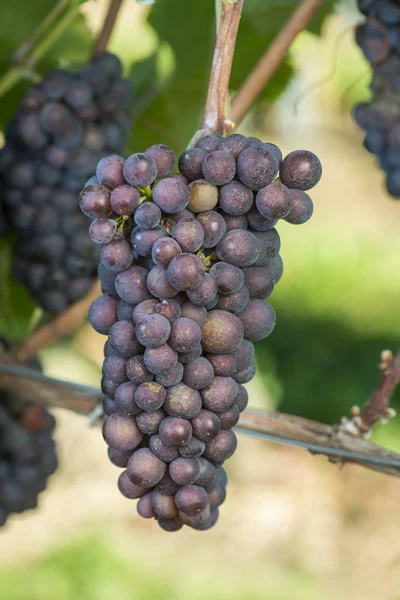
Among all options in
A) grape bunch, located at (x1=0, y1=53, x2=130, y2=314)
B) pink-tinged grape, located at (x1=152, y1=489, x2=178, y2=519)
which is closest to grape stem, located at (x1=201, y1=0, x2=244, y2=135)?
pink-tinged grape, located at (x1=152, y1=489, x2=178, y2=519)

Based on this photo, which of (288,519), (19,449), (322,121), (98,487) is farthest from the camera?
(322,121)

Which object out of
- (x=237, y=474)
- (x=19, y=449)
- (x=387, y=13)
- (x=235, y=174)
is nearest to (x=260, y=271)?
(x=235, y=174)

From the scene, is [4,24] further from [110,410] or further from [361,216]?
[361,216]

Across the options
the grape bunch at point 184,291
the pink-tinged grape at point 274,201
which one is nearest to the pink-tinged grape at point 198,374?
the grape bunch at point 184,291

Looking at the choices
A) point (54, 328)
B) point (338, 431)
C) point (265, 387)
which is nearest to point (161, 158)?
point (338, 431)

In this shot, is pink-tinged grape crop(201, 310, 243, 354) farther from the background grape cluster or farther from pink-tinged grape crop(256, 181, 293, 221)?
→ the background grape cluster

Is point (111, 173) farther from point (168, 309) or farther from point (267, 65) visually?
point (267, 65)
